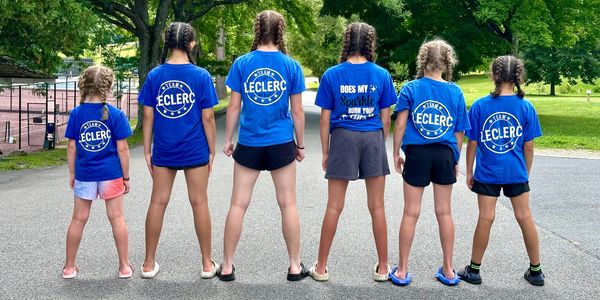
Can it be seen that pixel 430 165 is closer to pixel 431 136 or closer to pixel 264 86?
pixel 431 136

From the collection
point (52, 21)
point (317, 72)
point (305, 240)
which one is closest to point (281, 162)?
point (305, 240)

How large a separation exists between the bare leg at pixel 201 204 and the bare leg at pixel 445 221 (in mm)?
1634

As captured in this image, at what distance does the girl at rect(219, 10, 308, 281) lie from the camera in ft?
15.2

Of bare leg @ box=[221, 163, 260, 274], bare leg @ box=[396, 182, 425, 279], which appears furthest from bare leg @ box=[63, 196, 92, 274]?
bare leg @ box=[396, 182, 425, 279]

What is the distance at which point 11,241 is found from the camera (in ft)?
19.4

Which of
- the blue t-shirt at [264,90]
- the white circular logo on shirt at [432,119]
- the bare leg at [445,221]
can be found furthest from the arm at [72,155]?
the bare leg at [445,221]

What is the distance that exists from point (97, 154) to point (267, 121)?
122 centimetres

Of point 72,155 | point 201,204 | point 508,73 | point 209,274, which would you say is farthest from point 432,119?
point 72,155

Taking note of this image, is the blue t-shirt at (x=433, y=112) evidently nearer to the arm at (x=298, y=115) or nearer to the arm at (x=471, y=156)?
the arm at (x=471, y=156)

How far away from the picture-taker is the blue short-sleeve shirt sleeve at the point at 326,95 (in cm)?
472

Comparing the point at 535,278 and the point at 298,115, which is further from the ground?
the point at 298,115

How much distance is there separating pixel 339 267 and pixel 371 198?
0.69 meters

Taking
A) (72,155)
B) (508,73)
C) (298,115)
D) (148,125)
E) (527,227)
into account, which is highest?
(508,73)

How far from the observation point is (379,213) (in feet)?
15.9
